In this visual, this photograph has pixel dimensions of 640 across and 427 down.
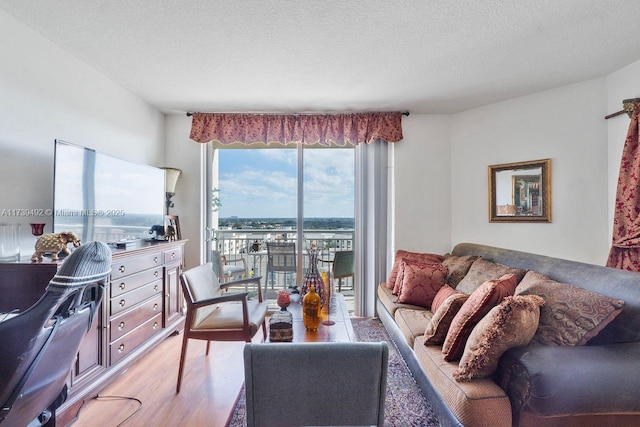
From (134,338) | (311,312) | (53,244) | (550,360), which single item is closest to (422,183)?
(311,312)

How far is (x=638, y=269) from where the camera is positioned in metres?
2.20

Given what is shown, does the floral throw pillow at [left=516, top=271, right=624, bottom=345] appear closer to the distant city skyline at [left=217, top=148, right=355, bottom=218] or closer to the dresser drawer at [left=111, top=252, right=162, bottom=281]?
the distant city skyline at [left=217, top=148, right=355, bottom=218]

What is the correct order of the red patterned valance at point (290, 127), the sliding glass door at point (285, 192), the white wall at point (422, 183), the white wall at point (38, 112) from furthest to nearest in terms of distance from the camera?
the sliding glass door at point (285, 192)
the white wall at point (422, 183)
the red patterned valance at point (290, 127)
the white wall at point (38, 112)

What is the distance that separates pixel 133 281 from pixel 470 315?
236 centimetres

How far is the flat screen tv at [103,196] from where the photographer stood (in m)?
1.94

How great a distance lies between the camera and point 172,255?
289 centimetres

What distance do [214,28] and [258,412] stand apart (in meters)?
2.11

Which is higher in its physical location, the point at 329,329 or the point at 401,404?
the point at 329,329

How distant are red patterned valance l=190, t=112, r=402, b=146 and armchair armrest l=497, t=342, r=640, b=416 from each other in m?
2.60

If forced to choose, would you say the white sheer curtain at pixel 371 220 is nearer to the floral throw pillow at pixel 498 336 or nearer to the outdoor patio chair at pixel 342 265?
the outdoor patio chair at pixel 342 265

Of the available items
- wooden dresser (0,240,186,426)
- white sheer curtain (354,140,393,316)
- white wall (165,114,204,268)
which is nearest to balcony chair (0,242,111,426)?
wooden dresser (0,240,186,426)

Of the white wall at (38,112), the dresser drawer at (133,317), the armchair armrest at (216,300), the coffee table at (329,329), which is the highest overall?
the white wall at (38,112)

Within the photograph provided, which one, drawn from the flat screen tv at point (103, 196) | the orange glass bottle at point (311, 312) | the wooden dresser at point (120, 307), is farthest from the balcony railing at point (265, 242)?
the orange glass bottle at point (311, 312)

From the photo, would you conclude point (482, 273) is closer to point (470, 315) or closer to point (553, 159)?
point (470, 315)
